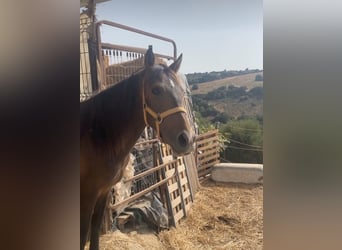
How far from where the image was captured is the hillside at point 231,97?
1.23 metres

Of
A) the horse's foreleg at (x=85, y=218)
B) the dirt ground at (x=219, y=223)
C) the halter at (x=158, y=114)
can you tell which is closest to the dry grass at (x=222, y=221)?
the dirt ground at (x=219, y=223)

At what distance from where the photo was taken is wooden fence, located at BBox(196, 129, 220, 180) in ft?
4.53

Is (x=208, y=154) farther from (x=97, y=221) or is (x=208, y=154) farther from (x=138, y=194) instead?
(x=97, y=221)

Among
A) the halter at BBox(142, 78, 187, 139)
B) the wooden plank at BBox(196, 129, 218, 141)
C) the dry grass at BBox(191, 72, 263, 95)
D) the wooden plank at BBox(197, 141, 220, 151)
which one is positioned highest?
the dry grass at BBox(191, 72, 263, 95)

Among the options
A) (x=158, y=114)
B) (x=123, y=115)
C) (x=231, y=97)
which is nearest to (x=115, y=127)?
(x=123, y=115)

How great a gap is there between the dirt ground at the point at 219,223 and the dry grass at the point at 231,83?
40 centimetres

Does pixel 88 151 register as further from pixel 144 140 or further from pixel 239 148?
pixel 239 148

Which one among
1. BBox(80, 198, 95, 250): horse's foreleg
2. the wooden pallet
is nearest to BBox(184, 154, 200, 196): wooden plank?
the wooden pallet

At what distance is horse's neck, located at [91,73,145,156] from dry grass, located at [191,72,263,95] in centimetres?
37

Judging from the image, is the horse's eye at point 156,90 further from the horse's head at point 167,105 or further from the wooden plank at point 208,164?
the wooden plank at point 208,164

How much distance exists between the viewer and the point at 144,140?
5.24ft

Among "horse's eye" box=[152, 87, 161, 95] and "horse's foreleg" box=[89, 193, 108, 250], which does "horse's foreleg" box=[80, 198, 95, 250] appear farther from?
"horse's eye" box=[152, 87, 161, 95]
